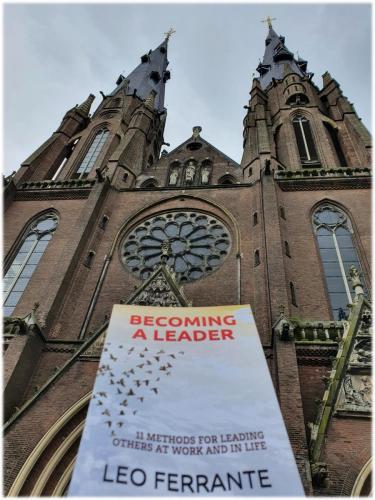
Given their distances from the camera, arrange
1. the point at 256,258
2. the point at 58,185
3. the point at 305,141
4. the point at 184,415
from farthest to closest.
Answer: the point at 305,141 < the point at 58,185 < the point at 256,258 < the point at 184,415

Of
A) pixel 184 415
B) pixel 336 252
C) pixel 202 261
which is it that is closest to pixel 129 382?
pixel 184 415

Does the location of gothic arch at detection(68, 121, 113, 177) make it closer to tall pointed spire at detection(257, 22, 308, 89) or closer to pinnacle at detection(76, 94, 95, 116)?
pinnacle at detection(76, 94, 95, 116)

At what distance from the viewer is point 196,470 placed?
5.81m

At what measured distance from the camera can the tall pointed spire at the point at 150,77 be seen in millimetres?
31250

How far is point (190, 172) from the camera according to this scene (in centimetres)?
1922

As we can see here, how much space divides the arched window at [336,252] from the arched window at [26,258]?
9.53 meters

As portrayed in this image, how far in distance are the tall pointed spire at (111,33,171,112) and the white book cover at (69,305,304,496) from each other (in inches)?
918

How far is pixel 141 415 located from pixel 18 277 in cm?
899

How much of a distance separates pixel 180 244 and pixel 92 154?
31.3 ft

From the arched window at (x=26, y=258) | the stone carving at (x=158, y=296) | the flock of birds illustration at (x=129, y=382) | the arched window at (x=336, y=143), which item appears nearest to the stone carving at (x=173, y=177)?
the arched window at (x=26, y=258)

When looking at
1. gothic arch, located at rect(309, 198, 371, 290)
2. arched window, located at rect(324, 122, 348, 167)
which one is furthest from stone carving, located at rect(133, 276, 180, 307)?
arched window, located at rect(324, 122, 348, 167)

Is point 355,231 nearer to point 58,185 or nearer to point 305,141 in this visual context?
point 305,141

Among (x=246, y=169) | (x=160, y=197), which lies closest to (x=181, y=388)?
(x=160, y=197)

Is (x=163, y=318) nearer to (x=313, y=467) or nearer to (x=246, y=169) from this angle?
(x=313, y=467)
